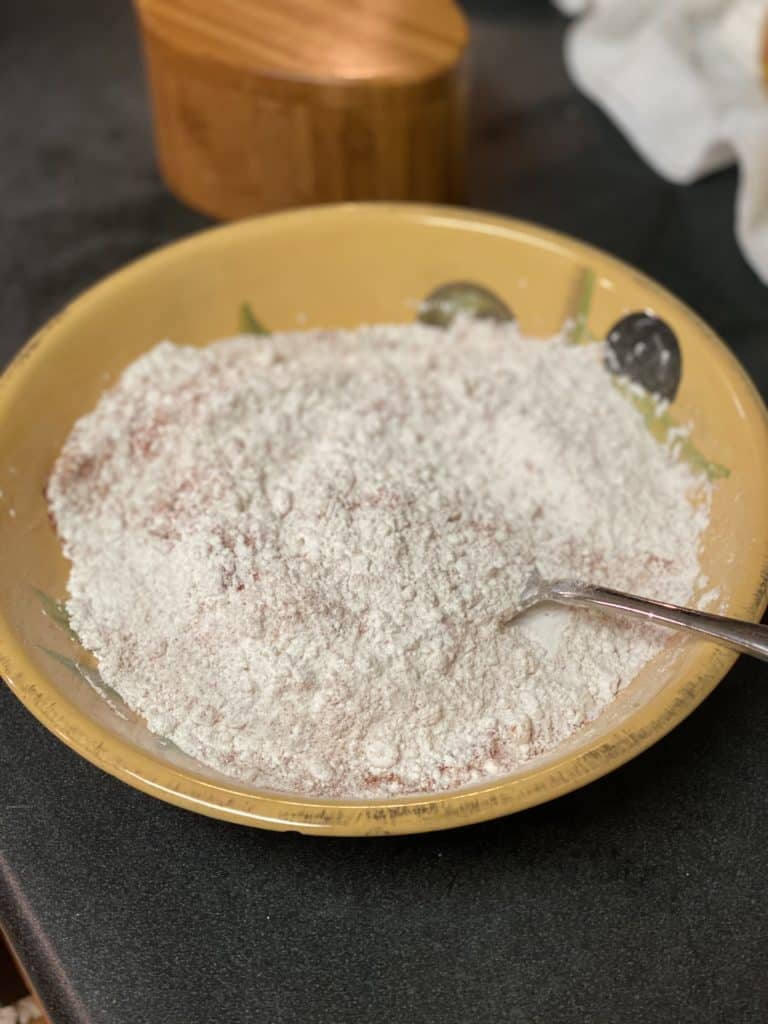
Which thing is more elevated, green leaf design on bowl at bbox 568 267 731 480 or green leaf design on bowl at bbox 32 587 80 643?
green leaf design on bowl at bbox 568 267 731 480

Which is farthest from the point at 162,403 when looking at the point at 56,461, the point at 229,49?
the point at 229,49

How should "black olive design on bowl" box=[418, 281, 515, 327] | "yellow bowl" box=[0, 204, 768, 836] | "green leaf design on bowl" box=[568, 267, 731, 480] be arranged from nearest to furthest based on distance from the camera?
"yellow bowl" box=[0, 204, 768, 836] < "green leaf design on bowl" box=[568, 267, 731, 480] < "black olive design on bowl" box=[418, 281, 515, 327]

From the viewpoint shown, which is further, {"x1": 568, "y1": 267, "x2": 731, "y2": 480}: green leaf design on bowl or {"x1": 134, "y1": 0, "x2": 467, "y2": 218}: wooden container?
{"x1": 134, "y1": 0, "x2": 467, "y2": 218}: wooden container

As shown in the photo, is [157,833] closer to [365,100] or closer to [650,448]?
[650,448]

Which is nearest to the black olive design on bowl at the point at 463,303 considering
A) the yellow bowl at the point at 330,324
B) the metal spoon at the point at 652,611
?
the yellow bowl at the point at 330,324


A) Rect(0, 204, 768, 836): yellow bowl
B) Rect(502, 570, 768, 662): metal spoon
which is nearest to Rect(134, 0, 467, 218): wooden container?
Rect(0, 204, 768, 836): yellow bowl

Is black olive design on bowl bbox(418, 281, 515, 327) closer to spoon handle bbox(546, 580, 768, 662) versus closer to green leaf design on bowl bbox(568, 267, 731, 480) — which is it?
green leaf design on bowl bbox(568, 267, 731, 480)

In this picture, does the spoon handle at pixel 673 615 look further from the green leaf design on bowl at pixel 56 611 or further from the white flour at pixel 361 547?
the green leaf design on bowl at pixel 56 611
